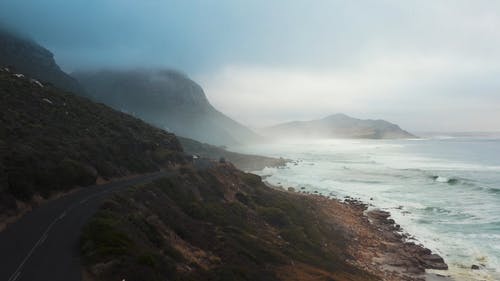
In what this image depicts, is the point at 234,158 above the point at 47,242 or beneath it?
above

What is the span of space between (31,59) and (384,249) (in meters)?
110

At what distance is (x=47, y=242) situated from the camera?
1750 cm

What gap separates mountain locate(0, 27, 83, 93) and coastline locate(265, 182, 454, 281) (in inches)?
3203

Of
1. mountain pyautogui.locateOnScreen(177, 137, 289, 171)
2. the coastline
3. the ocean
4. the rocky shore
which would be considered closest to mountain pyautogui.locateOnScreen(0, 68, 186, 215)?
the coastline

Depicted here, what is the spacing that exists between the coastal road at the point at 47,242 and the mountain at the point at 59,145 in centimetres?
179

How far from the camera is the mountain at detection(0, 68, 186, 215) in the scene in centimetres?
2619

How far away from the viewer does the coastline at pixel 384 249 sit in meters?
32.2

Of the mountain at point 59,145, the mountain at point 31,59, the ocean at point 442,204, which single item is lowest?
the ocean at point 442,204

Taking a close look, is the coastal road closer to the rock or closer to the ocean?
the rock

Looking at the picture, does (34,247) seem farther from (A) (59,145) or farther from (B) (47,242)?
(A) (59,145)

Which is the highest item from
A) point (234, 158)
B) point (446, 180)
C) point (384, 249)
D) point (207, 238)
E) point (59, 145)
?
point (59, 145)

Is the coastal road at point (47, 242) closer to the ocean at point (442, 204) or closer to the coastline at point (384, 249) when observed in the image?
the coastline at point (384, 249)

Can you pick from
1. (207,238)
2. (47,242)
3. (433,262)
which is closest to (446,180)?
(433,262)

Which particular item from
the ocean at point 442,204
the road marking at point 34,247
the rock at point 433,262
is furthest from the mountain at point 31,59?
the rock at point 433,262
